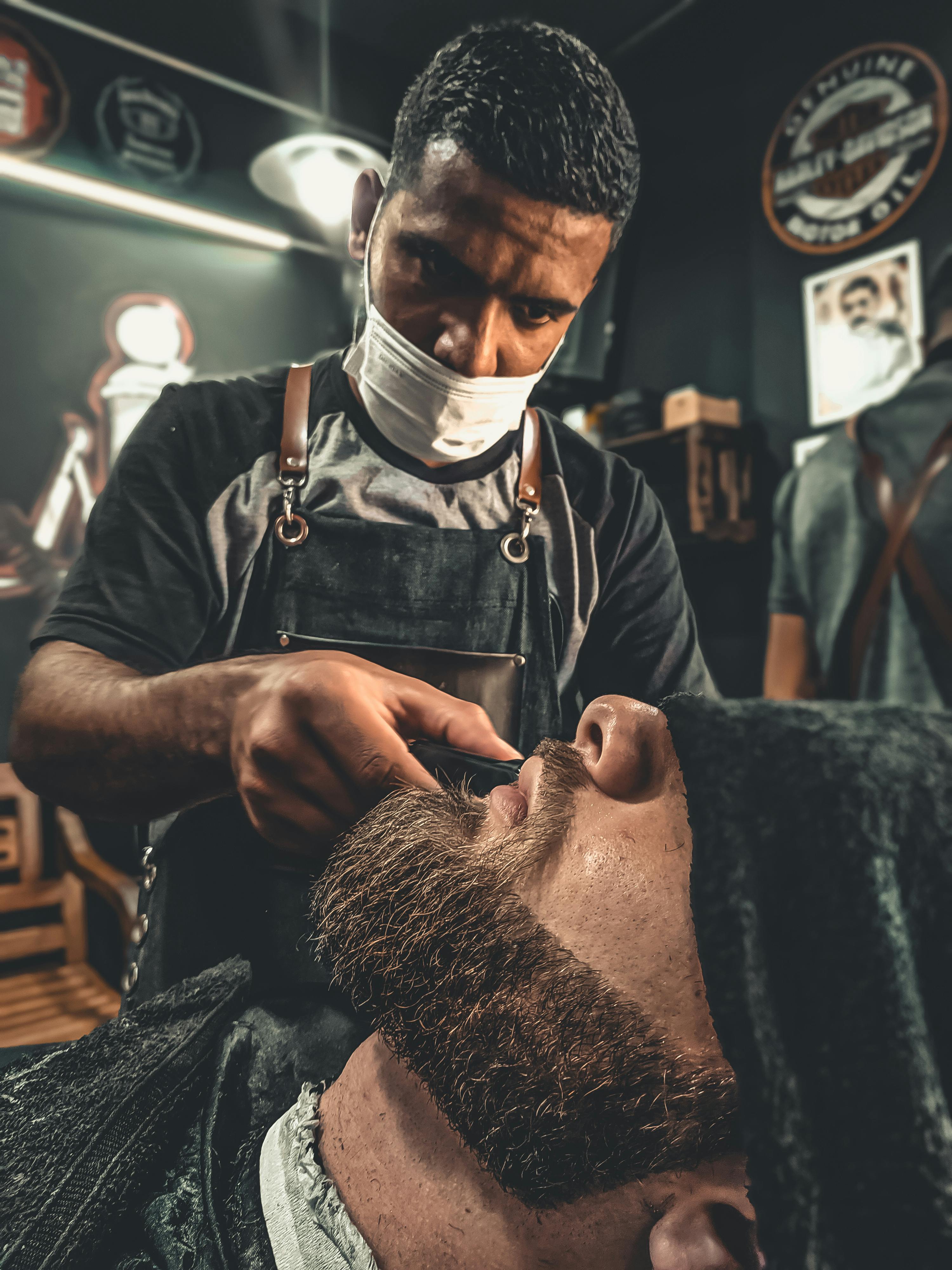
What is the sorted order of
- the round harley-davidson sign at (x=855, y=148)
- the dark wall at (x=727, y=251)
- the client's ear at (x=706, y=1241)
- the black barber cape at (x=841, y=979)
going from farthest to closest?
the round harley-davidson sign at (x=855, y=148)
the dark wall at (x=727, y=251)
the client's ear at (x=706, y=1241)
the black barber cape at (x=841, y=979)

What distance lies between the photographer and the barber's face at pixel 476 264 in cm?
57

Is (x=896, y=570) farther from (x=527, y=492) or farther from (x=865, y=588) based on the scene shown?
(x=527, y=492)

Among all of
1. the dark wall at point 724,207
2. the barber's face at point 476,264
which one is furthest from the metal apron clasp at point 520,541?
the dark wall at point 724,207

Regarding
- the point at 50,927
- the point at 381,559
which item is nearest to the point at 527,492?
the point at 381,559

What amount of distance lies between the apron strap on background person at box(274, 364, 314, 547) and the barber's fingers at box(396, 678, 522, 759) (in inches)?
6.7

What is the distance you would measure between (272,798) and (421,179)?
50 cm

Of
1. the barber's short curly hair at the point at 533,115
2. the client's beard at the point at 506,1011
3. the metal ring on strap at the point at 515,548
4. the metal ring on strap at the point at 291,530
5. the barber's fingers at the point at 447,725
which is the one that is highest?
the barber's short curly hair at the point at 533,115

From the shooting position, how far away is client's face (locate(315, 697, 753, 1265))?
1.53ft

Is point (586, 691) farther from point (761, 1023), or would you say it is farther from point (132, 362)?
point (132, 362)

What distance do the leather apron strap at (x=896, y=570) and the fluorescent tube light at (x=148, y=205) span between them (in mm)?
636

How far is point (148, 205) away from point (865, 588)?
2.74 feet

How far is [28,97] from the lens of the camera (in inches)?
30.4

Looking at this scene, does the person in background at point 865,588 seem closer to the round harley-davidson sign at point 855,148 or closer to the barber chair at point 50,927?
the round harley-davidson sign at point 855,148

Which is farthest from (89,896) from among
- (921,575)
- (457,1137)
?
(921,575)
